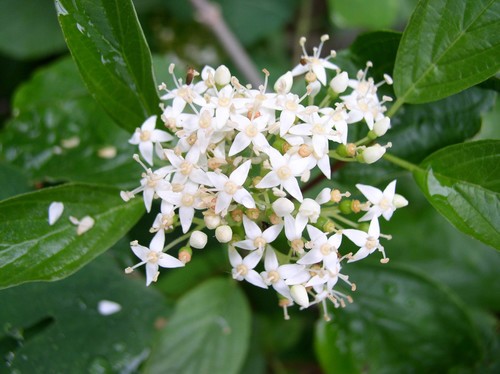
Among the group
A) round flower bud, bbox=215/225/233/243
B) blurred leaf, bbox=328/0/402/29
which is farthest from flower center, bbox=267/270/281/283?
blurred leaf, bbox=328/0/402/29

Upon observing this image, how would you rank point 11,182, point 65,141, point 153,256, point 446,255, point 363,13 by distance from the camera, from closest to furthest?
point 153,256 → point 11,182 → point 65,141 → point 446,255 → point 363,13

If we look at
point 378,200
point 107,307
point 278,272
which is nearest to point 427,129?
point 378,200

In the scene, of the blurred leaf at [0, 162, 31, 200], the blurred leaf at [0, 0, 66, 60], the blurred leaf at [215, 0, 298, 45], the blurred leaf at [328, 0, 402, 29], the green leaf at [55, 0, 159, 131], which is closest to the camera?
the green leaf at [55, 0, 159, 131]

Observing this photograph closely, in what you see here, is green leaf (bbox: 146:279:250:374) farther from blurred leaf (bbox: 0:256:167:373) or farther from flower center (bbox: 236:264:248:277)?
flower center (bbox: 236:264:248:277)

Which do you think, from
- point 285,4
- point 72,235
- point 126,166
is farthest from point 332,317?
point 285,4

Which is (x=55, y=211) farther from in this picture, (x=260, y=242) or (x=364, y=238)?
(x=364, y=238)

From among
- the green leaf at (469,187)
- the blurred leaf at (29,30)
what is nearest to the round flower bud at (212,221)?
the green leaf at (469,187)
